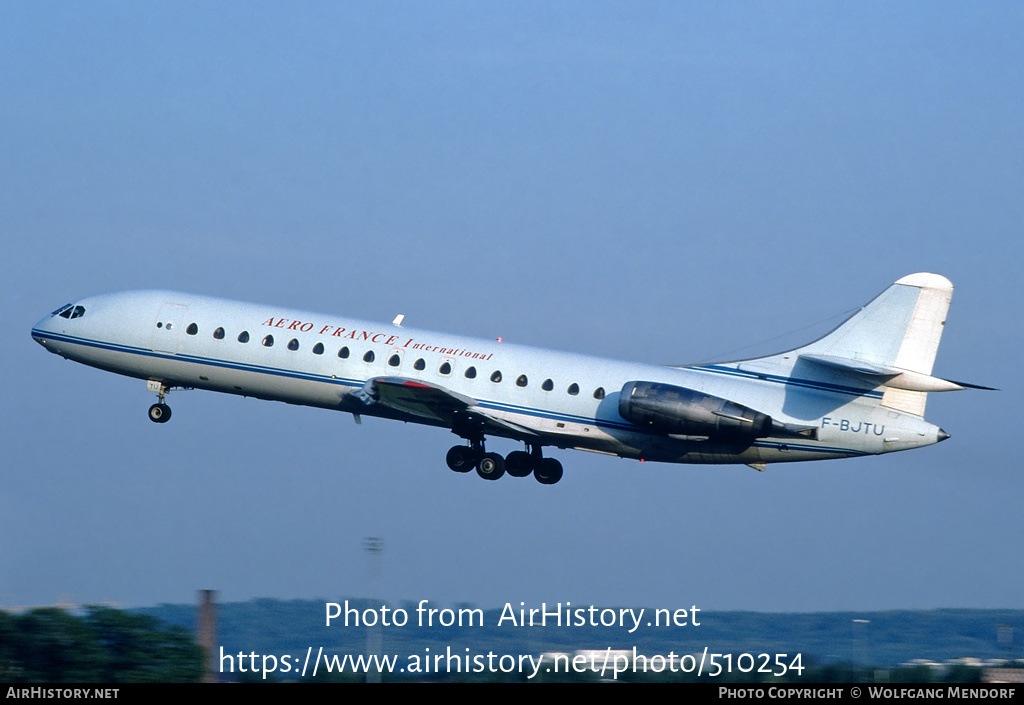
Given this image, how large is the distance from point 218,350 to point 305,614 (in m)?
25.0

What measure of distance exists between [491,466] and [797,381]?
24.8 feet

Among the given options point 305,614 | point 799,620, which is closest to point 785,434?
point 305,614

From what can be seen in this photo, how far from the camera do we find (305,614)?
53281 millimetres

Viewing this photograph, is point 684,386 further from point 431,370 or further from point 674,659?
point 674,659

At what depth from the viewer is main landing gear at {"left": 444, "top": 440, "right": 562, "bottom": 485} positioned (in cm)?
3070

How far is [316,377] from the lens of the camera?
30.1 meters

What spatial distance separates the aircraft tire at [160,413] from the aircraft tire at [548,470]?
9697mm

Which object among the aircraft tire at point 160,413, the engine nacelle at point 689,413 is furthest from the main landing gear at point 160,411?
the engine nacelle at point 689,413

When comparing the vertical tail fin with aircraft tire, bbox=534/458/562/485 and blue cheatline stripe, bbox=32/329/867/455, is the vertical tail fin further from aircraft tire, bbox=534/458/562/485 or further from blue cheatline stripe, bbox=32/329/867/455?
aircraft tire, bbox=534/458/562/485

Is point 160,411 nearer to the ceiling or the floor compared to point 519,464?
nearer to the ceiling

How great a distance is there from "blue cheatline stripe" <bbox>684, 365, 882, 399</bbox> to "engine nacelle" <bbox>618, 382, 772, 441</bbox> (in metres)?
1.30

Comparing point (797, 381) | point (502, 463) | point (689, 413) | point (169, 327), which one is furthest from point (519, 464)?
point (169, 327)

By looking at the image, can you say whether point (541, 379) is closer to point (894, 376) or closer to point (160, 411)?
point (894, 376)

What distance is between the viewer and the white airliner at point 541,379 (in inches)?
1057
